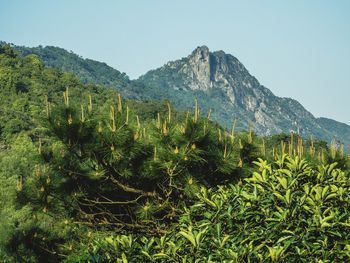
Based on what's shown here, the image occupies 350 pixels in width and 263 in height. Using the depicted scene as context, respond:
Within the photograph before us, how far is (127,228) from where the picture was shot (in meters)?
8.10

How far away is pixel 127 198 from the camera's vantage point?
802 cm

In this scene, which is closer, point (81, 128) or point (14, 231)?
point (81, 128)

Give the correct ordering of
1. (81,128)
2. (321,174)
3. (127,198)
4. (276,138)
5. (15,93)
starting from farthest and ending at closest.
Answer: (15,93), (276,138), (127,198), (81,128), (321,174)

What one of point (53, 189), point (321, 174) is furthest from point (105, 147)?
point (321, 174)

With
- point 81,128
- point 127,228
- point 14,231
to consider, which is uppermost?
point 81,128

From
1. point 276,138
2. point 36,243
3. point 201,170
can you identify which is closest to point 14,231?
point 36,243

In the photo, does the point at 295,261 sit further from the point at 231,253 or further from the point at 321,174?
the point at 321,174

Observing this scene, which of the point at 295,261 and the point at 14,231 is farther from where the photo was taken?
the point at 14,231

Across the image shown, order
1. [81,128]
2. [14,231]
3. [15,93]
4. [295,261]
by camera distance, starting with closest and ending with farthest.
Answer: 1. [295,261]
2. [81,128]
3. [14,231]
4. [15,93]

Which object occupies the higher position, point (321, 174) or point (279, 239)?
point (321, 174)

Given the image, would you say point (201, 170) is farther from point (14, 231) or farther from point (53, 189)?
point (14, 231)

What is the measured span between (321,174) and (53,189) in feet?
14.5

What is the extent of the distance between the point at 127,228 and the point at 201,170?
1.61m

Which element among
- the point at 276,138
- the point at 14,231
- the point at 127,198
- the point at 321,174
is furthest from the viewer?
the point at 276,138
